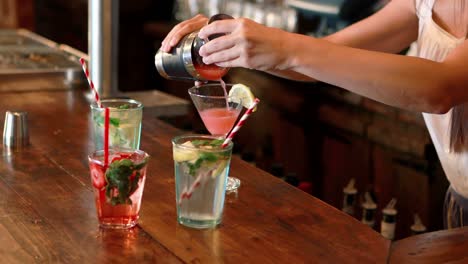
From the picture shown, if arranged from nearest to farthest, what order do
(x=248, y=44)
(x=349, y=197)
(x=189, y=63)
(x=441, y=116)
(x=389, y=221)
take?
(x=248, y=44) → (x=189, y=63) → (x=441, y=116) → (x=389, y=221) → (x=349, y=197)

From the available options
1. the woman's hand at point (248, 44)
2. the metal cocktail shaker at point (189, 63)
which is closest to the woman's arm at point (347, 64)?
the woman's hand at point (248, 44)

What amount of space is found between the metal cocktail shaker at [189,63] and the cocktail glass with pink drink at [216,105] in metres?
0.03

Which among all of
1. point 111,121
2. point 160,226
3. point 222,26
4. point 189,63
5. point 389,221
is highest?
point 222,26

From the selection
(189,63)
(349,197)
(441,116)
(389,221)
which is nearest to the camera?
(189,63)

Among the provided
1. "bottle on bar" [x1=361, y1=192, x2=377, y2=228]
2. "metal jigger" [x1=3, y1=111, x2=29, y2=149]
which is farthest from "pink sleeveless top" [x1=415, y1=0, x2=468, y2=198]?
"metal jigger" [x1=3, y1=111, x2=29, y2=149]

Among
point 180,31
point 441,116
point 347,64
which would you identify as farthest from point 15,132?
point 441,116

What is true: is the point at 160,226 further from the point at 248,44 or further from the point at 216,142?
the point at 248,44

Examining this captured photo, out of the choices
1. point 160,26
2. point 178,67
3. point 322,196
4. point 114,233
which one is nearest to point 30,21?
point 160,26

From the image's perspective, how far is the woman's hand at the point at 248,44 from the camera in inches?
63.7

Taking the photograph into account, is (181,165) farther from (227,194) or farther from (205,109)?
(205,109)

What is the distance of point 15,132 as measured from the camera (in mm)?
2078

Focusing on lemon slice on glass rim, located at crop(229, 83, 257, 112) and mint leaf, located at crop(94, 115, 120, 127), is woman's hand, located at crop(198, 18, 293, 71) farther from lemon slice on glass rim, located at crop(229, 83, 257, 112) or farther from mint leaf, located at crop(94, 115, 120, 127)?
mint leaf, located at crop(94, 115, 120, 127)

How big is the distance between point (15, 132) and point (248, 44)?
781mm

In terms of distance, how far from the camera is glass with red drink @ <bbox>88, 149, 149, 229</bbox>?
1463 mm
